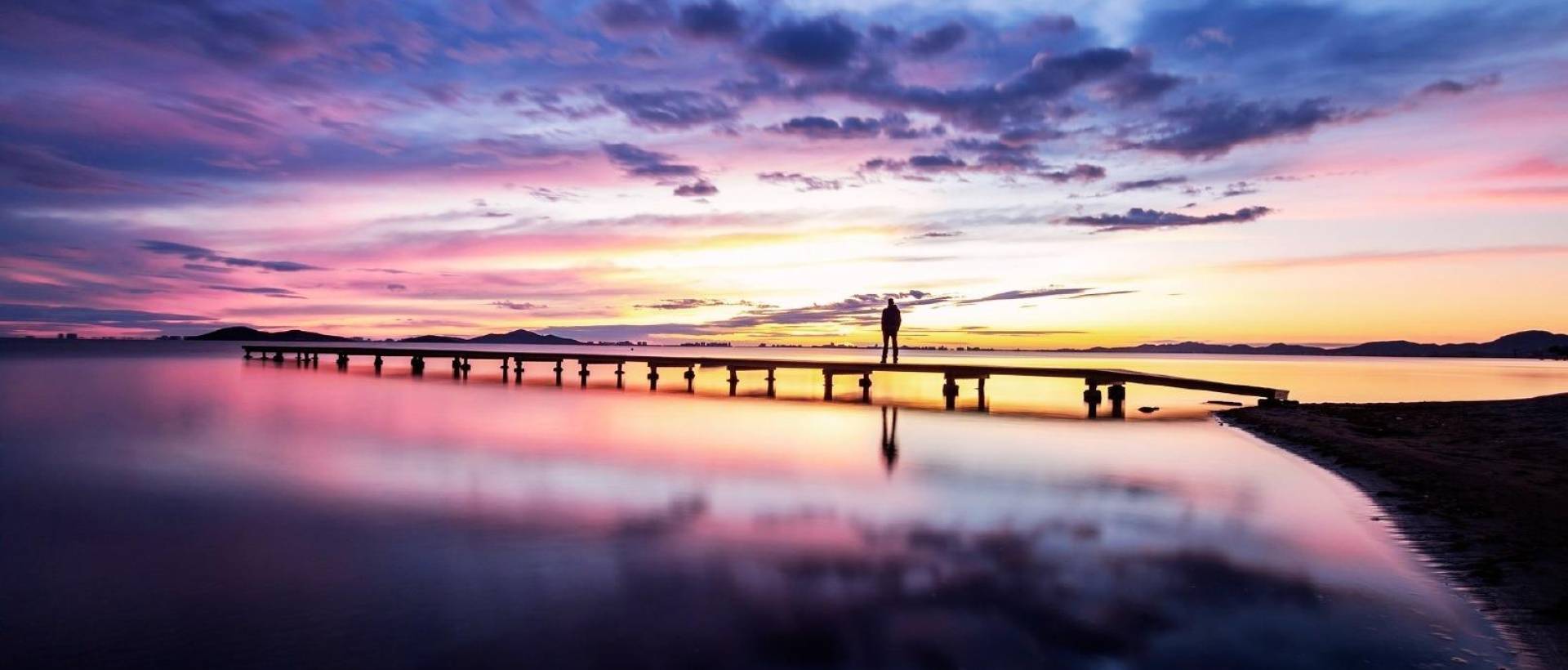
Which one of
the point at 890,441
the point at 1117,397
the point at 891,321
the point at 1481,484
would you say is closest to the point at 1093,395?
the point at 1117,397

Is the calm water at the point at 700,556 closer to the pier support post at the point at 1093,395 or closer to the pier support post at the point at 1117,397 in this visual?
the pier support post at the point at 1117,397

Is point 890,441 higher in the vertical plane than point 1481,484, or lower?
lower

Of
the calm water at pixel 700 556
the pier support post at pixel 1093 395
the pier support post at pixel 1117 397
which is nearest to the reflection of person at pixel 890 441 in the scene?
the calm water at pixel 700 556

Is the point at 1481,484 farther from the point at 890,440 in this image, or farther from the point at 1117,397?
the point at 1117,397

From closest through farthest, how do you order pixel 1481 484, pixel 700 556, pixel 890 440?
1. pixel 700 556
2. pixel 1481 484
3. pixel 890 440

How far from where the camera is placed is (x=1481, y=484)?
12.4 meters

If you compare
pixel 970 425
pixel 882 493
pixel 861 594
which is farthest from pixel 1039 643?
pixel 970 425

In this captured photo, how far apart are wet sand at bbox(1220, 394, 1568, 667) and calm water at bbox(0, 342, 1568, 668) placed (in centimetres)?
40

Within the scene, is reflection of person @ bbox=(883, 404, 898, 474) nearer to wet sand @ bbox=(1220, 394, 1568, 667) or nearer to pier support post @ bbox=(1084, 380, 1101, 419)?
wet sand @ bbox=(1220, 394, 1568, 667)

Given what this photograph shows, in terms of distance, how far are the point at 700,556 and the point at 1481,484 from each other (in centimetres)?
1127

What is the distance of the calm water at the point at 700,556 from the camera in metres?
6.36

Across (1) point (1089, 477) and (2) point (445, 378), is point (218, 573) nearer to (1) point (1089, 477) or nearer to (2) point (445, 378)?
(1) point (1089, 477)

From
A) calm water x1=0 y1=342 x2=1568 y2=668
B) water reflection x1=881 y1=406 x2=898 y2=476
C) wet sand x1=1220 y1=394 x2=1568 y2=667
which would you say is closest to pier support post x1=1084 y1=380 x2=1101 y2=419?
wet sand x1=1220 y1=394 x2=1568 y2=667

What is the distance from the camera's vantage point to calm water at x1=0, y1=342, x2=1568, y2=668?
6355 millimetres
